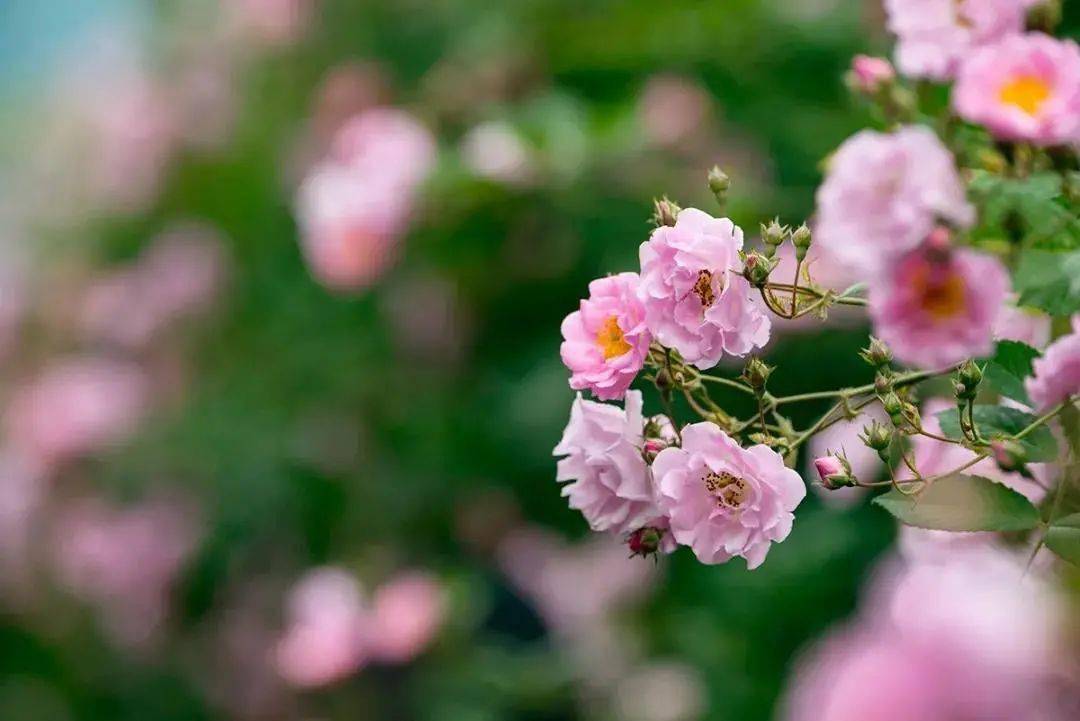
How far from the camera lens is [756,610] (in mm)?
878

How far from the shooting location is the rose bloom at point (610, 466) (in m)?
0.35

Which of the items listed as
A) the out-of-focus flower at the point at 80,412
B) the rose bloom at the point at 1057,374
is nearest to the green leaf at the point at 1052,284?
the rose bloom at the point at 1057,374

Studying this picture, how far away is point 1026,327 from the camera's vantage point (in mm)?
411

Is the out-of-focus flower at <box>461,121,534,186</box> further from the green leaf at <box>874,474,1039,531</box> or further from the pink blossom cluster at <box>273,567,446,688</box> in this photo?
the green leaf at <box>874,474,1039,531</box>

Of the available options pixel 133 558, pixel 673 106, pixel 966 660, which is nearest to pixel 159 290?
pixel 133 558

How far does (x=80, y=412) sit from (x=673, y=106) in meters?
0.77

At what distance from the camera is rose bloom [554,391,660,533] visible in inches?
13.6

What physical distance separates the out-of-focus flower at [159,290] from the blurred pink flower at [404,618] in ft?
1.82

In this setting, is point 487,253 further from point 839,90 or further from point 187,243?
point 187,243

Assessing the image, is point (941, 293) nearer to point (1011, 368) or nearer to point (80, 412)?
point (1011, 368)

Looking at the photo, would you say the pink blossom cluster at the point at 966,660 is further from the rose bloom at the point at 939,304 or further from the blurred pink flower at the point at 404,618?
the blurred pink flower at the point at 404,618

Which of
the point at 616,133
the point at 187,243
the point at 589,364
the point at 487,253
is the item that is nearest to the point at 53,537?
the point at 187,243

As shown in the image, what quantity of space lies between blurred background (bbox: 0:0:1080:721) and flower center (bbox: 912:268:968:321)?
34 centimetres

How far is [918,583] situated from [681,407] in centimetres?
37
